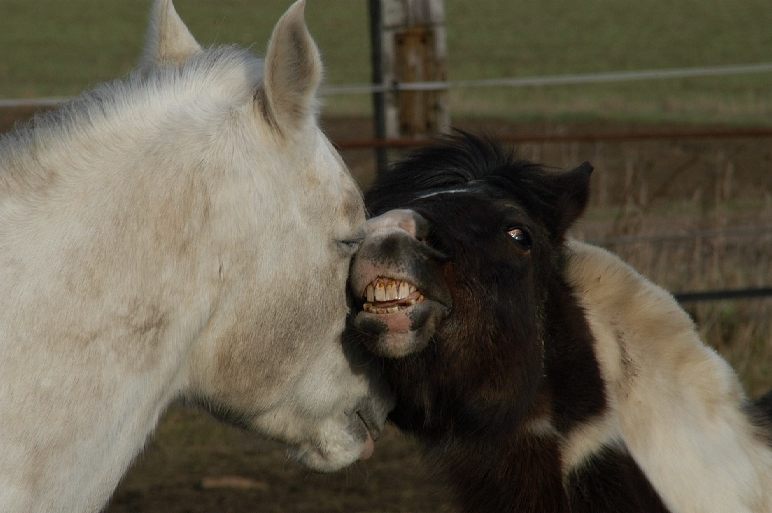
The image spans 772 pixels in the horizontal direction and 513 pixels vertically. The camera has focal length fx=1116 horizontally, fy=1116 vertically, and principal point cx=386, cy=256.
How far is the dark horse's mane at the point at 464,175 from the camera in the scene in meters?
2.95

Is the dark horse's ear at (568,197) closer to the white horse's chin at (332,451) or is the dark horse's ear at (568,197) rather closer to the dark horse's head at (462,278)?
the dark horse's head at (462,278)

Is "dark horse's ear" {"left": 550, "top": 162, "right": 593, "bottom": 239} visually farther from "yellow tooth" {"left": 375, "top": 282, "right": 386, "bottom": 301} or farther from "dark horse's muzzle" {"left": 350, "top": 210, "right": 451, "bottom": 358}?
"yellow tooth" {"left": 375, "top": 282, "right": 386, "bottom": 301}

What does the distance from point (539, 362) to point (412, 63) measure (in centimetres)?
451

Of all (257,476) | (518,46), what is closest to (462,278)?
(257,476)

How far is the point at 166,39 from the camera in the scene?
271cm

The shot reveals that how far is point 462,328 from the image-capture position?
2.68 metres

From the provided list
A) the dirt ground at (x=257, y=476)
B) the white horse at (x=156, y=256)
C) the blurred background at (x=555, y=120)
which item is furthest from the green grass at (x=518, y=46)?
the white horse at (x=156, y=256)

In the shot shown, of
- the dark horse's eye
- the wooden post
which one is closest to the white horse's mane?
the dark horse's eye

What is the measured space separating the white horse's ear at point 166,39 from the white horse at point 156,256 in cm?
16

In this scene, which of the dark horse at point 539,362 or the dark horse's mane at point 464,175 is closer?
the dark horse at point 539,362

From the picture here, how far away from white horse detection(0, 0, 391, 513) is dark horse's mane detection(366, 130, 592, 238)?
19.0 inches

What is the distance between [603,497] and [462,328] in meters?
0.59

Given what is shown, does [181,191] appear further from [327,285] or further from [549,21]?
[549,21]

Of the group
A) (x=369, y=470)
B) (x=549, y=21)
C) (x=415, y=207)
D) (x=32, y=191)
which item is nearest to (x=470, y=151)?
(x=415, y=207)
